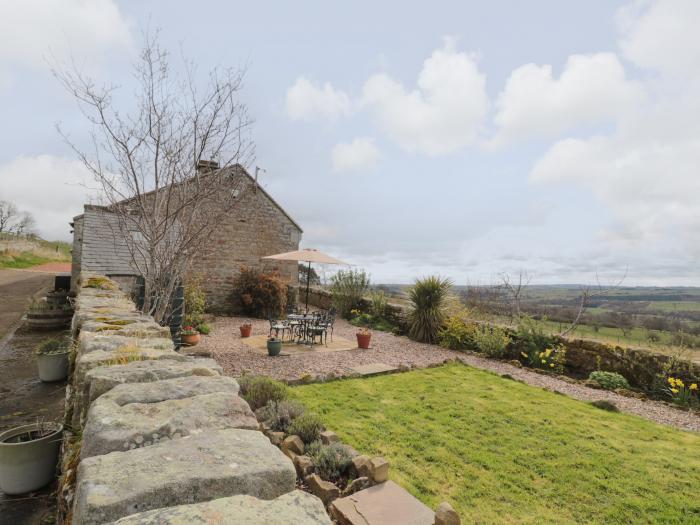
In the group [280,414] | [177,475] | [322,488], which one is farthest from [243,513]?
[280,414]

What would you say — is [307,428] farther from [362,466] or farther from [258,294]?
[258,294]

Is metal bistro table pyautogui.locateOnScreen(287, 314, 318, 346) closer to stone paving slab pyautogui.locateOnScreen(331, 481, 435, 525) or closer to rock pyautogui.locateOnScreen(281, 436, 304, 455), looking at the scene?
rock pyautogui.locateOnScreen(281, 436, 304, 455)

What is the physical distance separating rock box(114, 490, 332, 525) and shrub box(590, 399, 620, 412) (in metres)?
6.58

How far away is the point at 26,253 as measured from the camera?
110 feet

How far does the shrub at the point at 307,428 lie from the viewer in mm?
3758

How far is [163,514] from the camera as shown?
980mm

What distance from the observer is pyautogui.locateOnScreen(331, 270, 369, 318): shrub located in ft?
48.8

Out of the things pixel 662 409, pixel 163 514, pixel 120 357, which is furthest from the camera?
pixel 662 409

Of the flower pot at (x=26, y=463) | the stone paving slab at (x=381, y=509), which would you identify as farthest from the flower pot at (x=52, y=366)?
the stone paving slab at (x=381, y=509)

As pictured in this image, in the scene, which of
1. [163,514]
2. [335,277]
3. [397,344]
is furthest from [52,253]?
[163,514]

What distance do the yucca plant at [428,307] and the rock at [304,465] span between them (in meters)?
7.68

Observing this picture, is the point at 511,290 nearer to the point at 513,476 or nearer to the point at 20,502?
the point at 513,476

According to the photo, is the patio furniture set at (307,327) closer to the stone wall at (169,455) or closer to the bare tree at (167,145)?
the bare tree at (167,145)

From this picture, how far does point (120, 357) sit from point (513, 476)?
379 cm
